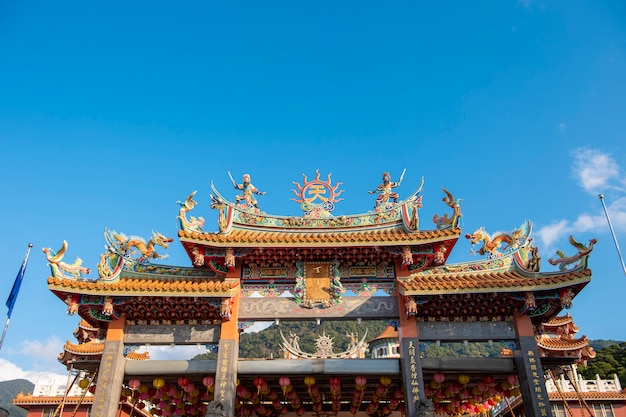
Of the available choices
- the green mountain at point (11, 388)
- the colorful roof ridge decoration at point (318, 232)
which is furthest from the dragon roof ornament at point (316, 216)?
the green mountain at point (11, 388)

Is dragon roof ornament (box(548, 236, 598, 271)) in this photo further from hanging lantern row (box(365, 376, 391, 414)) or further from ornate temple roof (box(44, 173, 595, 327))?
hanging lantern row (box(365, 376, 391, 414))

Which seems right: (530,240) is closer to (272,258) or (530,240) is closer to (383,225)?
(383,225)

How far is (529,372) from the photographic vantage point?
37.7 feet

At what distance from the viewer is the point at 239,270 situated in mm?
12953

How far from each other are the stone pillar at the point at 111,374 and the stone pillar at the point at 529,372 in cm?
945

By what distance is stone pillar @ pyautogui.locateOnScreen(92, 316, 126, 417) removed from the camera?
1129 cm

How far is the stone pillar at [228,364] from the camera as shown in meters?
11.2

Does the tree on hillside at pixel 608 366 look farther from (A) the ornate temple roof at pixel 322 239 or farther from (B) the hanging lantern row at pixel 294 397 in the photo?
(A) the ornate temple roof at pixel 322 239

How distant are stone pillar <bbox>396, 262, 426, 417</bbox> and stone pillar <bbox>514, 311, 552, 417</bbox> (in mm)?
2353

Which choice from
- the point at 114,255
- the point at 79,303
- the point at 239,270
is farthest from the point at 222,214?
the point at 79,303

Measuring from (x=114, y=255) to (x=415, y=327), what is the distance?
783 centimetres

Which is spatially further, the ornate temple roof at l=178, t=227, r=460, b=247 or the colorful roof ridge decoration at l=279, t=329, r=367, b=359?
the ornate temple roof at l=178, t=227, r=460, b=247

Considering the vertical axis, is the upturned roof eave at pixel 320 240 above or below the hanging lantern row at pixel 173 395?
above

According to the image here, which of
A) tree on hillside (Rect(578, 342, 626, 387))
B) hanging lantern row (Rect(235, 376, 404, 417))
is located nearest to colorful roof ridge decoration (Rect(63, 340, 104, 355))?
hanging lantern row (Rect(235, 376, 404, 417))
